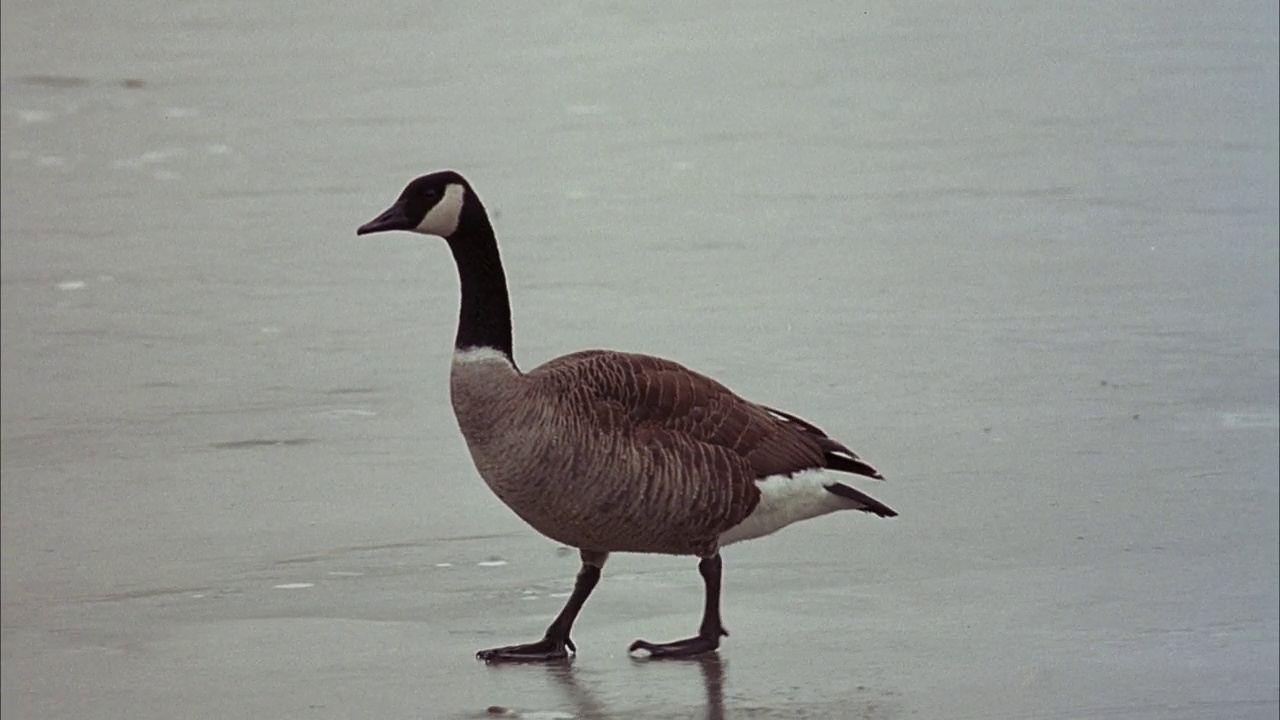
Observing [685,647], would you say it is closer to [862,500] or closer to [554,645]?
[554,645]

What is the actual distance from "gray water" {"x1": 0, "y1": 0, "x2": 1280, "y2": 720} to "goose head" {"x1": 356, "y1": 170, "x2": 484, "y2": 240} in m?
1.00

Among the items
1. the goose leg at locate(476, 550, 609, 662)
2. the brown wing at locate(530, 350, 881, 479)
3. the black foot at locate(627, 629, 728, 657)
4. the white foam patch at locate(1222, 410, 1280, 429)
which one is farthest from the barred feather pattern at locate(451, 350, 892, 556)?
the white foam patch at locate(1222, 410, 1280, 429)

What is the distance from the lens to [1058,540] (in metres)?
6.52

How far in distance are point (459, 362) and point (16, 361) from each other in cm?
359

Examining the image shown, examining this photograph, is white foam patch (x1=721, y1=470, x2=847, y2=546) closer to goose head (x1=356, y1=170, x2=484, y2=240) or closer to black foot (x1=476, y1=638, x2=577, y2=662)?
black foot (x1=476, y1=638, x2=577, y2=662)

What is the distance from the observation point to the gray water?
220 inches

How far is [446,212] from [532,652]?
Answer: 107 centimetres

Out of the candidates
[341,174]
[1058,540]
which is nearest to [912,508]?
[1058,540]

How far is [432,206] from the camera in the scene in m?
5.65

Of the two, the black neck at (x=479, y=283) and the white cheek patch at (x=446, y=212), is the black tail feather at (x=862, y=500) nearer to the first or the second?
the black neck at (x=479, y=283)

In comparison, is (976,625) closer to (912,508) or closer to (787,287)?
(912,508)

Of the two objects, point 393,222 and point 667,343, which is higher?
point 393,222

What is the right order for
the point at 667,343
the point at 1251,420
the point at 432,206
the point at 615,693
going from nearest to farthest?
1. the point at 615,693
2. the point at 432,206
3. the point at 1251,420
4. the point at 667,343

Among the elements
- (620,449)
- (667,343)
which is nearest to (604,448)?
(620,449)
